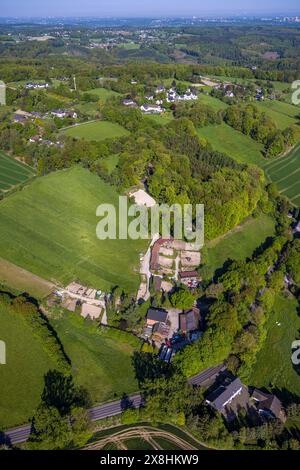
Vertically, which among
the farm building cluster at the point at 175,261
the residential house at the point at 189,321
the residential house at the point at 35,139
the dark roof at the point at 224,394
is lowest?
the dark roof at the point at 224,394

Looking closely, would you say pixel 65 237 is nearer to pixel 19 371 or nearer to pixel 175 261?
pixel 175 261

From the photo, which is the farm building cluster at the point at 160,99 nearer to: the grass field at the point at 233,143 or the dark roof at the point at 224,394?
the grass field at the point at 233,143

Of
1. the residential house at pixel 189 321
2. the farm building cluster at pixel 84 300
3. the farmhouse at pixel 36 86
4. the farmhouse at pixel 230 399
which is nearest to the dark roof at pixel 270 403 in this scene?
the farmhouse at pixel 230 399

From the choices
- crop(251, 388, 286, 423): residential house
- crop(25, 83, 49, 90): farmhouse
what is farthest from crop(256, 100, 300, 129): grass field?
crop(251, 388, 286, 423): residential house

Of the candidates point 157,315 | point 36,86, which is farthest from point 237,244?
point 36,86

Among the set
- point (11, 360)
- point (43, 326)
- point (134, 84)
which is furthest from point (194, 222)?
point (134, 84)

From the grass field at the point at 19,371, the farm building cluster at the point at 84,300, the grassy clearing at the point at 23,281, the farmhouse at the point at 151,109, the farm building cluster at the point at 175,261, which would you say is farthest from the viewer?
the farmhouse at the point at 151,109
